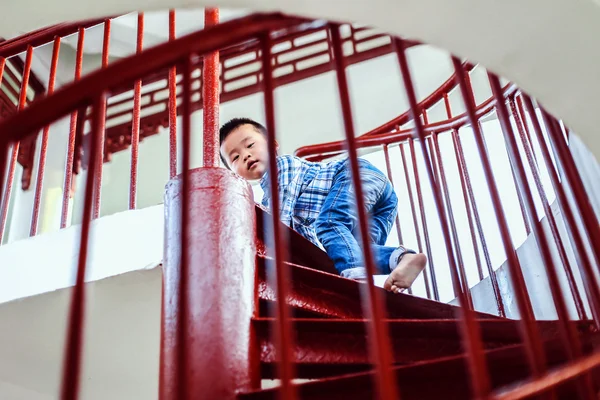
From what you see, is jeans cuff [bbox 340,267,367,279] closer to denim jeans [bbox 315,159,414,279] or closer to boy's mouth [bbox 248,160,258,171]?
denim jeans [bbox 315,159,414,279]

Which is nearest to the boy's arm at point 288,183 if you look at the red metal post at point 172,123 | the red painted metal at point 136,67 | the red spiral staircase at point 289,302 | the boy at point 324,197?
the boy at point 324,197

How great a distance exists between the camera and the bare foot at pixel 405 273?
5.64 ft

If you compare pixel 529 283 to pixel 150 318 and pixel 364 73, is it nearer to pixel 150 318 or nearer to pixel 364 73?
pixel 150 318

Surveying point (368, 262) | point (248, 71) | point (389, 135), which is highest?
point (248, 71)

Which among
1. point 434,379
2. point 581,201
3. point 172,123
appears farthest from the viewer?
point 172,123

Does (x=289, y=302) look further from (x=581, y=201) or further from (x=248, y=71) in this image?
(x=248, y=71)

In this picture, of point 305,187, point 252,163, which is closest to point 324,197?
point 305,187

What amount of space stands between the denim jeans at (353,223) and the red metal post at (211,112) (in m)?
0.51

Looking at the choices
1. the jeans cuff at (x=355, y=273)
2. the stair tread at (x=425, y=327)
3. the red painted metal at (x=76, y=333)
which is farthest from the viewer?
the jeans cuff at (x=355, y=273)

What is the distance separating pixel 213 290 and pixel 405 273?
1.91ft

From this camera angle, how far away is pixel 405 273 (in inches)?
67.6

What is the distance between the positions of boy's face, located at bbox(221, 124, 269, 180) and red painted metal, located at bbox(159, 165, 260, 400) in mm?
734

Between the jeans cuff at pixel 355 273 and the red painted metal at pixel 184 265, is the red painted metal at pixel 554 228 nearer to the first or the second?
Result: the jeans cuff at pixel 355 273

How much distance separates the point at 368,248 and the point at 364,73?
483 centimetres
